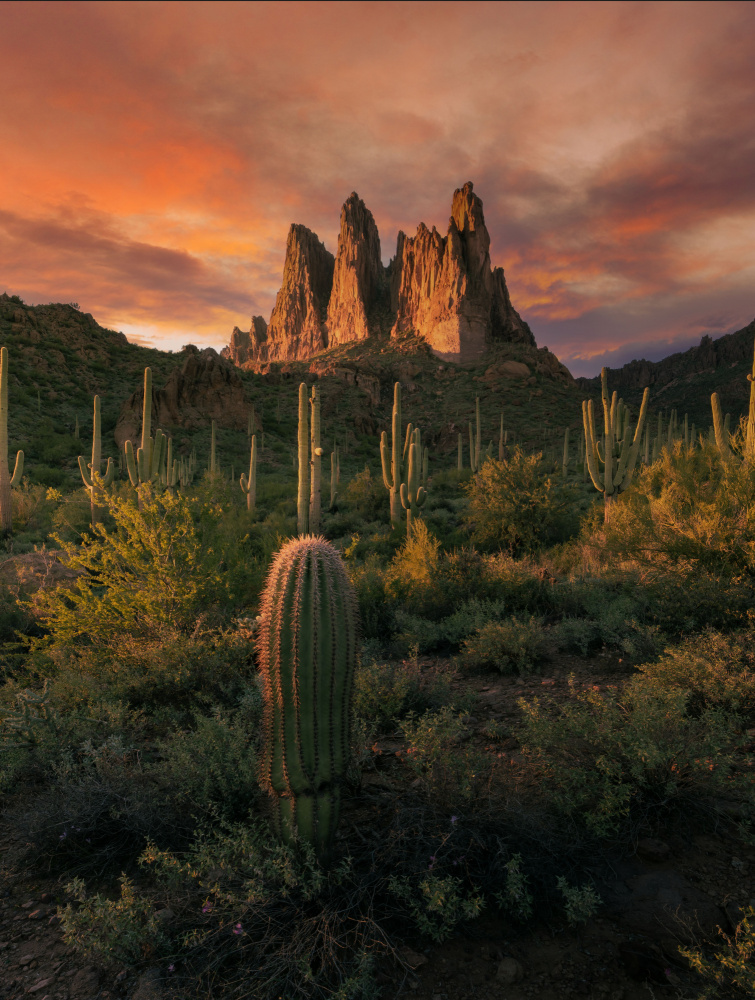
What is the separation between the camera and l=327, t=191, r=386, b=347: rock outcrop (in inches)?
4043

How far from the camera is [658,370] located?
3967 inches

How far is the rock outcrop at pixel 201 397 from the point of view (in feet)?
126

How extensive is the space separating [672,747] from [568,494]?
38.9 ft

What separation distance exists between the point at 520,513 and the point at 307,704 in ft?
36.6

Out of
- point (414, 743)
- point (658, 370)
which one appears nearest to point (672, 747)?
point (414, 743)

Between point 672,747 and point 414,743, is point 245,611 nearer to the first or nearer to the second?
point 414,743

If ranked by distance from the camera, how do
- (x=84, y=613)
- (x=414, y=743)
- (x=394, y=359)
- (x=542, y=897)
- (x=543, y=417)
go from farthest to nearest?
(x=394, y=359) < (x=543, y=417) < (x=84, y=613) < (x=414, y=743) < (x=542, y=897)

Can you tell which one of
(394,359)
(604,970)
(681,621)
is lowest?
(604,970)

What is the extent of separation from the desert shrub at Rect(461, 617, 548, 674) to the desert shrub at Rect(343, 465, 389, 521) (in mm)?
13838

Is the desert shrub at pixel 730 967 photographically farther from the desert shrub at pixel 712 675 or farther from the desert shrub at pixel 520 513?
the desert shrub at pixel 520 513

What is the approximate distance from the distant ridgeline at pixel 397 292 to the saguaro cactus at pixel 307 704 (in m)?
75.4

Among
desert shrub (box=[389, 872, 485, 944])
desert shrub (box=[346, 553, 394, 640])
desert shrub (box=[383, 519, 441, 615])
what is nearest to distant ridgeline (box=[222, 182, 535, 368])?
desert shrub (box=[383, 519, 441, 615])

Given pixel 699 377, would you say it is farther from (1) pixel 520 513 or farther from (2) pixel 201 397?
(1) pixel 520 513

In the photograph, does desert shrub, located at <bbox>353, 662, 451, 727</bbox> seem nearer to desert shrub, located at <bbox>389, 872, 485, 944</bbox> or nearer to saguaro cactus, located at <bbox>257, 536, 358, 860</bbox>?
saguaro cactus, located at <bbox>257, 536, 358, 860</bbox>
